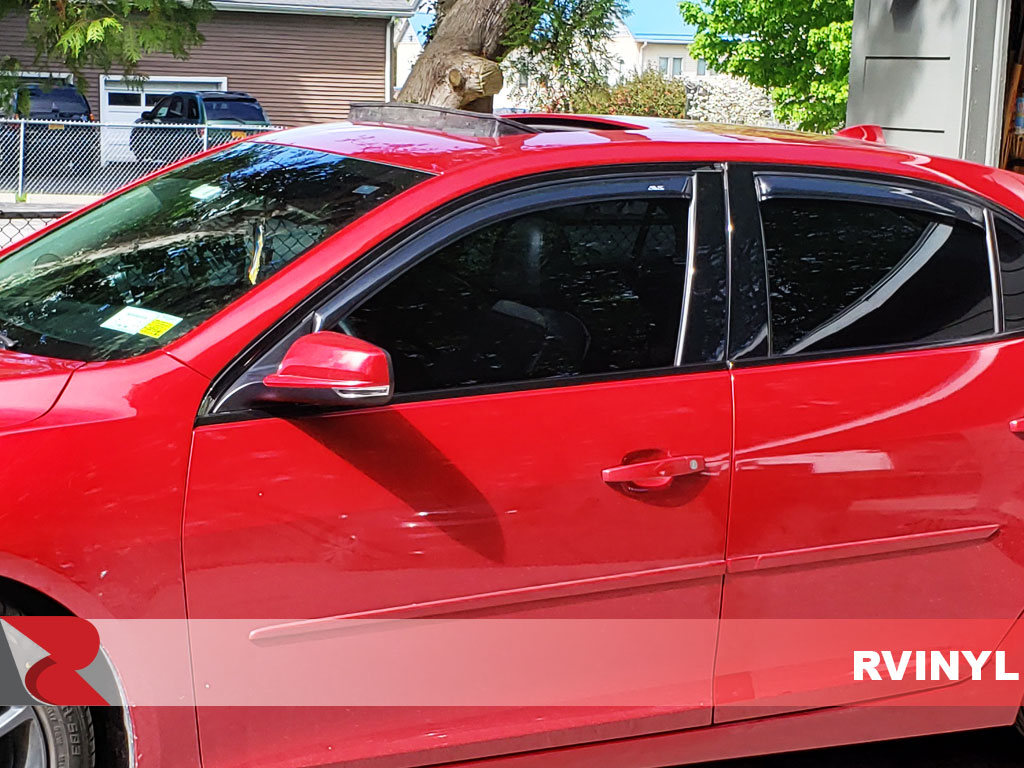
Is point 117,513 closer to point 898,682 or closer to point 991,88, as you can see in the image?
point 898,682

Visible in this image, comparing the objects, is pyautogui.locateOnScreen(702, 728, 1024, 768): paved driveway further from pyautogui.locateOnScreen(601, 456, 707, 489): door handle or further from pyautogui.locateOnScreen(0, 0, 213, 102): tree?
pyautogui.locateOnScreen(0, 0, 213, 102): tree

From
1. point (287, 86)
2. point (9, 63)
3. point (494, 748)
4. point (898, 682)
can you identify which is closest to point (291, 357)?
point (494, 748)

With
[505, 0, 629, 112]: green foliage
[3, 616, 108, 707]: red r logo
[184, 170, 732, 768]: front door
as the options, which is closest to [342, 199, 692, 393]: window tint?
[184, 170, 732, 768]: front door

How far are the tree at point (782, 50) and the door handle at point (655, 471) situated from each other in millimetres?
30549

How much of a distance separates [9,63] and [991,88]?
8575 mm

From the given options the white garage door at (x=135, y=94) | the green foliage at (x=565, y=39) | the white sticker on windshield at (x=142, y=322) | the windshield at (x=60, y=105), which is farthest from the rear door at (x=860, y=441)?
the white garage door at (x=135, y=94)

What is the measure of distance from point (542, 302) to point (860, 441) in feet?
2.59

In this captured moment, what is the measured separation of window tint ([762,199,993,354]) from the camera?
10.0ft

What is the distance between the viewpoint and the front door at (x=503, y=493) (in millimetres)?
2547

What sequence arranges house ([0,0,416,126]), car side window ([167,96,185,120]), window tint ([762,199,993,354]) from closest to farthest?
window tint ([762,199,993,354]) < car side window ([167,96,185,120]) < house ([0,0,416,126])

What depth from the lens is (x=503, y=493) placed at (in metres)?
2.69

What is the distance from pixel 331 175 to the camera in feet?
10.1

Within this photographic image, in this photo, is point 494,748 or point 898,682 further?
point 898,682

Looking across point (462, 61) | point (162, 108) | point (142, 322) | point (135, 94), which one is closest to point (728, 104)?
point (135, 94)
